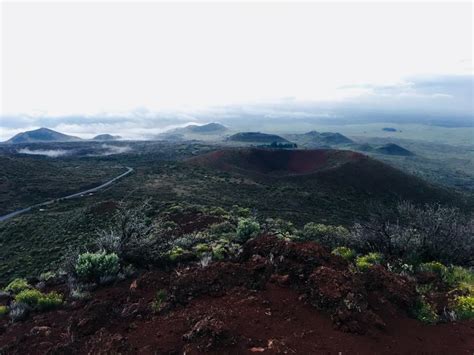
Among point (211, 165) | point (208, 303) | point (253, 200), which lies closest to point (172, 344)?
point (208, 303)

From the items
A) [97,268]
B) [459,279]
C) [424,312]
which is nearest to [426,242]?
[459,279]

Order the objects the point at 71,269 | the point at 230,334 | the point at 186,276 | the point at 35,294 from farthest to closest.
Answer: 1. the point at 71,269
2. the point at 35,294
3. the point at 186,276
4. the point at 230,334

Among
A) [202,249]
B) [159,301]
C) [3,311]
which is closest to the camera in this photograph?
[159,301]

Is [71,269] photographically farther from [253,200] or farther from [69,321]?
[253,200]

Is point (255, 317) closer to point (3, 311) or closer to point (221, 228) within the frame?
point (3, 311)

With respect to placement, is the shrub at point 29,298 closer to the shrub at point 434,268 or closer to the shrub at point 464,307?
the shrub at point 464,307

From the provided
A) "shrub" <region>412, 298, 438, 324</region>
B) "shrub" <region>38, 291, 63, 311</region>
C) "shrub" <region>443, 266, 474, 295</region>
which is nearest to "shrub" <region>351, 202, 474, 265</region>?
"shrub" <region>443, 266, 474, 295</region>
